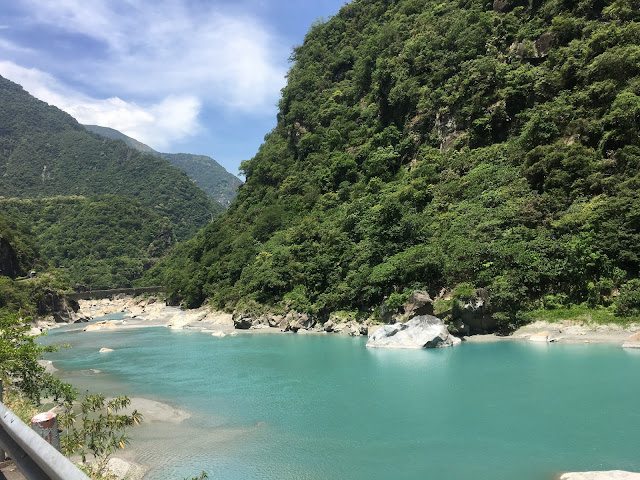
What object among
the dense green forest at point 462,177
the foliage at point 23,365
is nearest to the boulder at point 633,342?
the dense green forest at point 462,177

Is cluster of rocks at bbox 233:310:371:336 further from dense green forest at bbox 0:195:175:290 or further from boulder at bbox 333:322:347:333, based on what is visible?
dense green forest at bbox 0:195:175:290

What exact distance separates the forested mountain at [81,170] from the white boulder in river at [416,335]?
10315cm

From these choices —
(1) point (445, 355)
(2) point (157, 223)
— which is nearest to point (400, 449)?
(1) point (445, 355)

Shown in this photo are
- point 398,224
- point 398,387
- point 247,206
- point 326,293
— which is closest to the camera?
point 398,387

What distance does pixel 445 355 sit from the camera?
19.4 meters

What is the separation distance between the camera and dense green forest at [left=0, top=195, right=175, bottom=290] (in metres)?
86.7

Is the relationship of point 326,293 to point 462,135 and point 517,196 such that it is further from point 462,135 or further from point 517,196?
point 462,135

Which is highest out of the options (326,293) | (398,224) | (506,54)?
(506,54)

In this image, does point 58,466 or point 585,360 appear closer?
point 58,466

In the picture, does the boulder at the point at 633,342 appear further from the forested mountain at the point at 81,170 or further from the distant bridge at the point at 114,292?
the forested mountain at the point at 81,170

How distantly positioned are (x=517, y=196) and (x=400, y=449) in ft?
68.4

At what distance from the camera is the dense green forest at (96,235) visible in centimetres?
8669

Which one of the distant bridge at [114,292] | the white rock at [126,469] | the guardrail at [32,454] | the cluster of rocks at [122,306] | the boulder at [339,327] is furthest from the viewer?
the distant bridge at [114,292]

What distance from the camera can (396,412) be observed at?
12141mm
